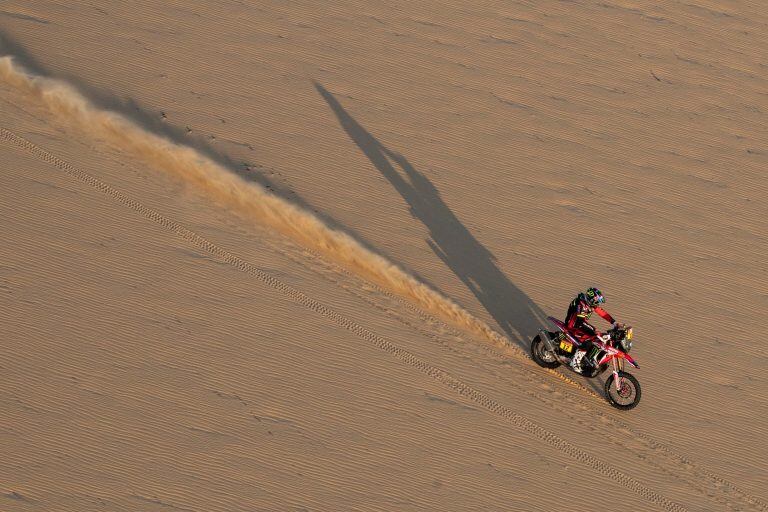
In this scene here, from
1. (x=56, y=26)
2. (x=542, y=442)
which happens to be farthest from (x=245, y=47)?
(x=542, y=442)

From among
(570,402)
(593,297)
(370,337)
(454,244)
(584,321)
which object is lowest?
(370,337)

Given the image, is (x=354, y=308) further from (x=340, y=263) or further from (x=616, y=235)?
(x=616, y=235)

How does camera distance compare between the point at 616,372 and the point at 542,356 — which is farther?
the point at 542,356

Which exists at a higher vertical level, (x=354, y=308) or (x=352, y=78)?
(x=352, y=78)

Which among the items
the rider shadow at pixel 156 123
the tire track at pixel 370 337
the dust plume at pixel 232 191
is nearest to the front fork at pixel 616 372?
the tire track at pixel 370 337

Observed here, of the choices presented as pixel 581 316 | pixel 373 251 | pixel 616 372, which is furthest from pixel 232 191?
pixel 616 372

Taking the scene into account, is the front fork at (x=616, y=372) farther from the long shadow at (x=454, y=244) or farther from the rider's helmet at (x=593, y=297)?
the long shadow at (x=454, y=244)

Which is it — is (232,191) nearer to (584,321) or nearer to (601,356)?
(584,321)
